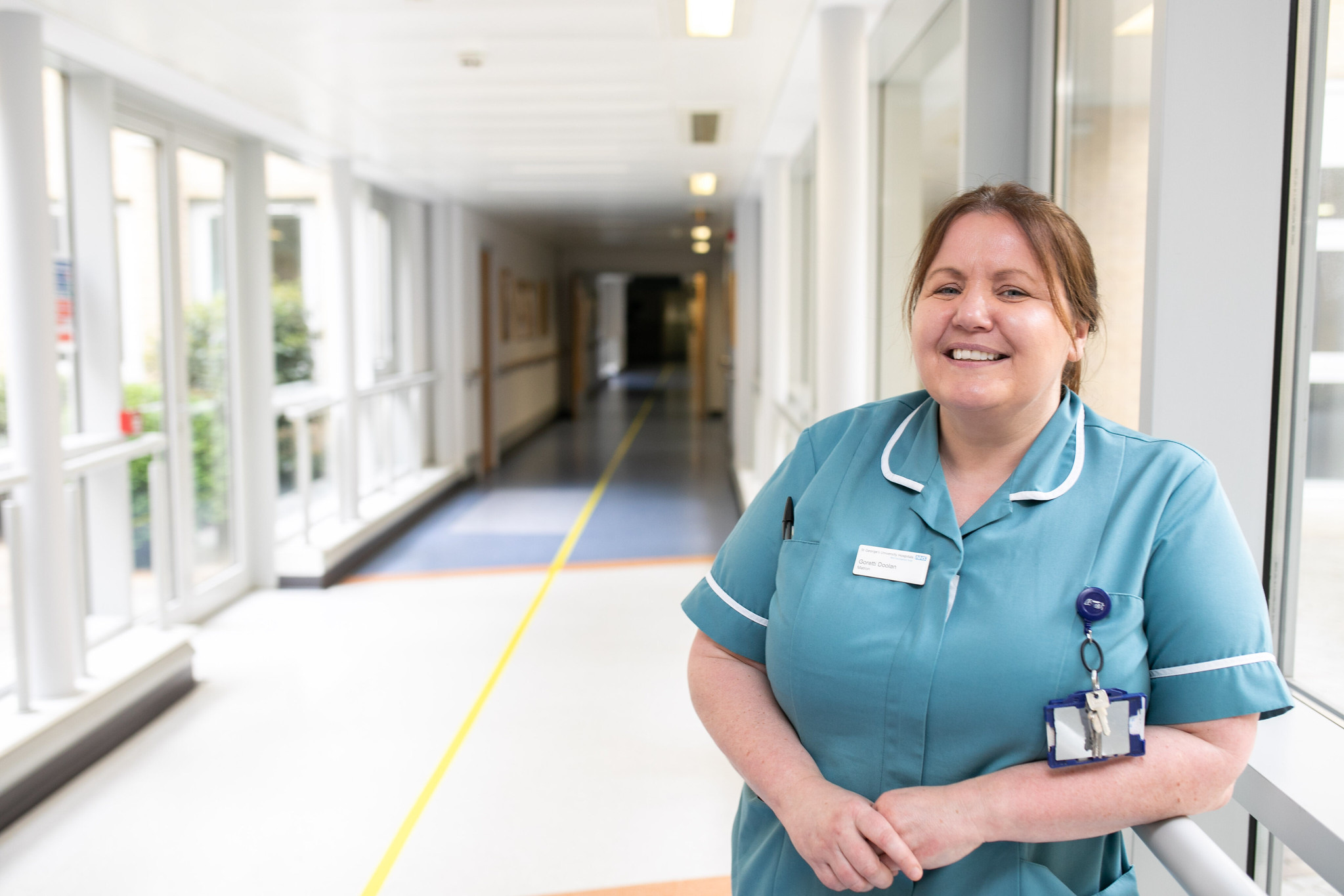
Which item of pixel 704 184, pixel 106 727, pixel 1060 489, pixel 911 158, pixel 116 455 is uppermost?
pixel 704 184

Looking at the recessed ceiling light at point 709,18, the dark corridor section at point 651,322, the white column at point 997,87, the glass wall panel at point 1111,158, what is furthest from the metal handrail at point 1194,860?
the dark corridor section at point 651,322

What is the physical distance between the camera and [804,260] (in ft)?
24.1

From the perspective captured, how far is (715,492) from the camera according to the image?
8.76 m

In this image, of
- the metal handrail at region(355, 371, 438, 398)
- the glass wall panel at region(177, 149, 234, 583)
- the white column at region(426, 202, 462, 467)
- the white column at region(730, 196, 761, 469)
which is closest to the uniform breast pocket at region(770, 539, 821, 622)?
the glass wall panel at region(177, 149, 234, 583)

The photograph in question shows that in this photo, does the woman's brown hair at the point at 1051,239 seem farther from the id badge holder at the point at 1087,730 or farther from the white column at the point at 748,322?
the white column at the point at 748,322

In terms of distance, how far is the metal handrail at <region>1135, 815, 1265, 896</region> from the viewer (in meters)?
0.91

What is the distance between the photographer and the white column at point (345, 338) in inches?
248

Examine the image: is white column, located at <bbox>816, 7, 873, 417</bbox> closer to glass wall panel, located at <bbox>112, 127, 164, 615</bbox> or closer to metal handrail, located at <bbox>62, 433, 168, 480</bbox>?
metal handrail, located at <bbox>62, 433, 168, 480</bbox>

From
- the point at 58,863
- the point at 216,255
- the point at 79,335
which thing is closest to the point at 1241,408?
the point at 58,863

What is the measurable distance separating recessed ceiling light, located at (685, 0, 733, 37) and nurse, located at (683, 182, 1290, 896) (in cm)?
230

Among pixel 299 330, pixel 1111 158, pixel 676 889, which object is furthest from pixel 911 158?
pixel 299 330

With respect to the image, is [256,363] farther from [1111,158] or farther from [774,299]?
[1111,158]

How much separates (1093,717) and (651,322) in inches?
1232

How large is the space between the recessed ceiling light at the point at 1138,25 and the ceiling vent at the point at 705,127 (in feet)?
10.7
